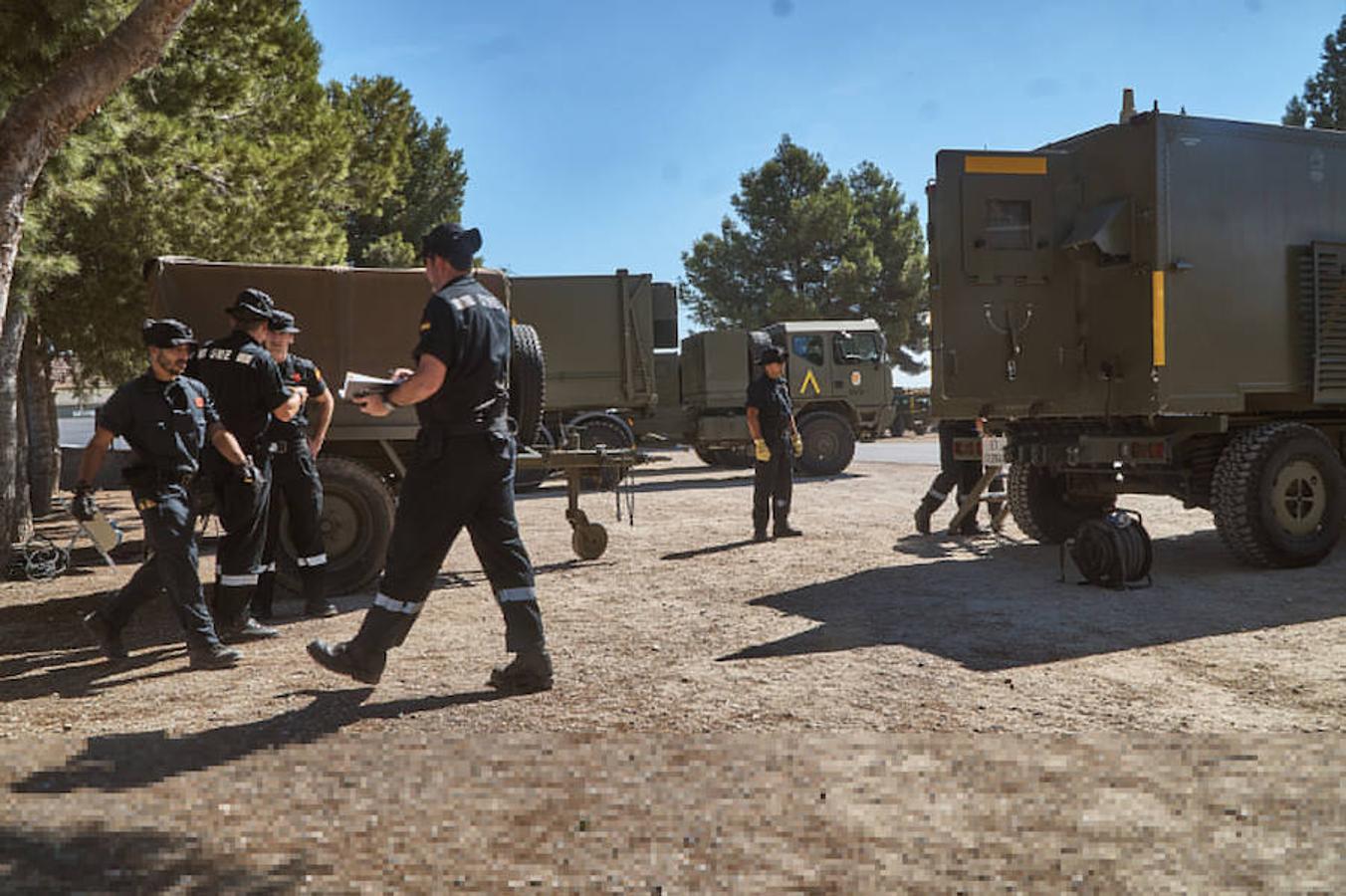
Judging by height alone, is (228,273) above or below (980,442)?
above

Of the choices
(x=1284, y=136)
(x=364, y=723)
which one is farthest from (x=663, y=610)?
(x=1284, y=136)

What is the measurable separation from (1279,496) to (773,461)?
13.7ft

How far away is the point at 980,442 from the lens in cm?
886

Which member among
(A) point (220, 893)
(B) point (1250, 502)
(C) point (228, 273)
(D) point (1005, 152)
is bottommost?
(A) point (220, 893)

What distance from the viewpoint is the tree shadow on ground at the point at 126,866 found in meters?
2.62

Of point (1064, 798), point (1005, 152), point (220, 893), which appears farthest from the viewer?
point (1005, 152)

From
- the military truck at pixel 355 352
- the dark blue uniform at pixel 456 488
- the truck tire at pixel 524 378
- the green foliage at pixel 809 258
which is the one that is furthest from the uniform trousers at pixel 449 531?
the green foliage at pixel 809 258

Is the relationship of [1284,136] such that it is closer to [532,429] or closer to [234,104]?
[532,429]

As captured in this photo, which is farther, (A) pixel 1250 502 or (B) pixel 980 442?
(B) pixel 980 442

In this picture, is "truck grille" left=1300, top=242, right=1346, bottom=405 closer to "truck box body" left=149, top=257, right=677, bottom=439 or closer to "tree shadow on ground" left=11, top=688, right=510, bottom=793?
"truck box body" left=149, top=257, right=677, bottom=439

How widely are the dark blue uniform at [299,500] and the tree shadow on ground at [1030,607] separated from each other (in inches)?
107

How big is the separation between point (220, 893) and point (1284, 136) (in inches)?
321

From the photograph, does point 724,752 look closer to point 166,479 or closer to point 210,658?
point 210,658

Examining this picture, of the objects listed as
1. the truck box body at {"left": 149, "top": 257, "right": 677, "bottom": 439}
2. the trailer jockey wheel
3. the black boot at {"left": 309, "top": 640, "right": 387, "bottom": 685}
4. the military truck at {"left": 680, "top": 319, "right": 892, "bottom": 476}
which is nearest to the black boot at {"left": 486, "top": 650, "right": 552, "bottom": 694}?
the black boot at {"left": 309, "top": 640, "right": 387, "bottom": 685}
